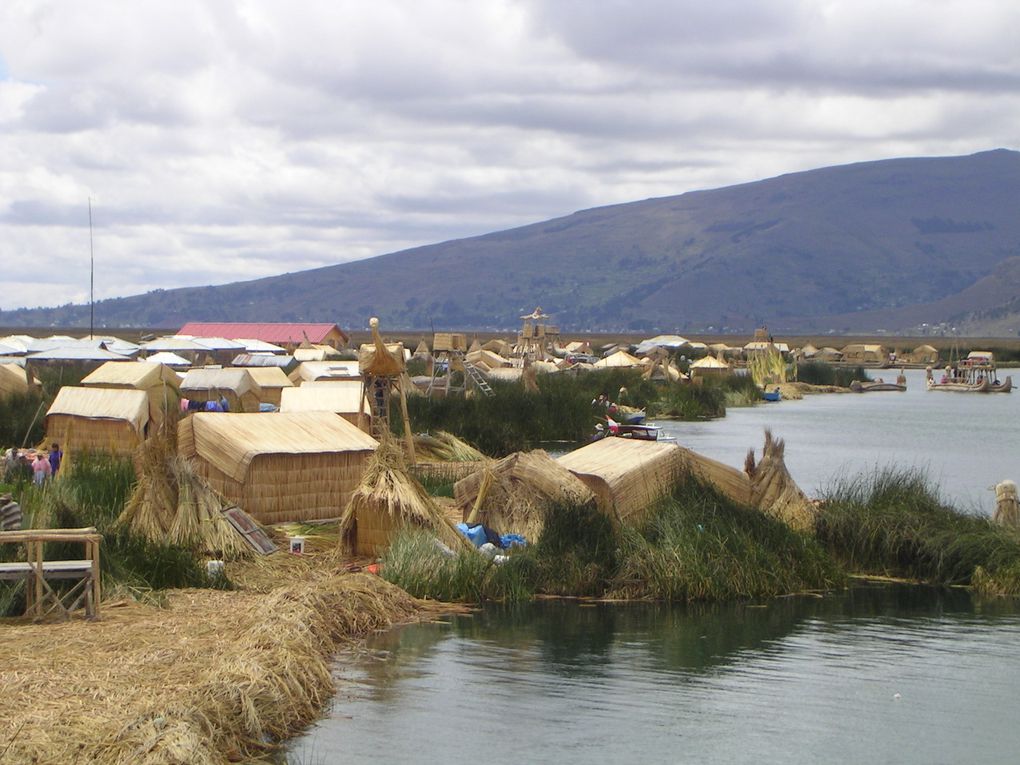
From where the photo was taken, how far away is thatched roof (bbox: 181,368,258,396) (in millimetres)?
33375

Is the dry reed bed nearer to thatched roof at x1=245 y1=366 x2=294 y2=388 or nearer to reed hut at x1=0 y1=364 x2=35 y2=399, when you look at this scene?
reed hut at x1=0 y1=364 x2=35 y2=399

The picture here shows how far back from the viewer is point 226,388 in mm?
33281

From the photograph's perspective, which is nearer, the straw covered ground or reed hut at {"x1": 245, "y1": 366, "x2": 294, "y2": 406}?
the straw covered ground

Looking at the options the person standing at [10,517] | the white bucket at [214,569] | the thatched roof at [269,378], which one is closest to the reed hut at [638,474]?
the white bucket at [214,569]

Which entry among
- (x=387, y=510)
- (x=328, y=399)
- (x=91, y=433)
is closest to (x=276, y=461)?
(x=387, y=510)

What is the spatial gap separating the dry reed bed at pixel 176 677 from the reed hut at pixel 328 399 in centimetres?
1300

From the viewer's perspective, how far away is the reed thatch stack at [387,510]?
1521 cm

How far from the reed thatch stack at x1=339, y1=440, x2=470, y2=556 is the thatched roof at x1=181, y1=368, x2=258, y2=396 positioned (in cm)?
1806

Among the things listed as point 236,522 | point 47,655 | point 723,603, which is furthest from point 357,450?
point 47,655

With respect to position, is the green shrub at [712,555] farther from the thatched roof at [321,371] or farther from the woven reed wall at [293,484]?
the thatched roof at [321,371]

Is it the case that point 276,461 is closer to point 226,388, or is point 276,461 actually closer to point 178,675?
point 178,675

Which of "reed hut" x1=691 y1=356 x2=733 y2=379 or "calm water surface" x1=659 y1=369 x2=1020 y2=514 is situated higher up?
"reed hut" x1=691 y1=356 x2=733 y2=379

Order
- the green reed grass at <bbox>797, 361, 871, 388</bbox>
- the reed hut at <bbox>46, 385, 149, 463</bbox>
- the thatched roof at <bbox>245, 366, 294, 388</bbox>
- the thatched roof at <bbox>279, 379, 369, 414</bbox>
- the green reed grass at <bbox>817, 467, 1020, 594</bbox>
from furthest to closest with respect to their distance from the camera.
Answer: the green reed grass at <bbox>797, 361, 871, 388</bbox>
the thatched roof at <bbox>245, 366, 294, 388</bbox>
the thatched roof at <bbox>279, 379, 369, 414</bbox>
the reed hut at <bbox>46, 385, 149, 463</bbox>
the green reed grass at <bbox>817, 467, 1020, 594</bbox>

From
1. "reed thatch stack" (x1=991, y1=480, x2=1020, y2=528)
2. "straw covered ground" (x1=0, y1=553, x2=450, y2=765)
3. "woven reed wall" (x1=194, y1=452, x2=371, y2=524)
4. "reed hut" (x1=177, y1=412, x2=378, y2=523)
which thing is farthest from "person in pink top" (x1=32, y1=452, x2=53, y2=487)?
"reed thatch stack" (x1=991, y1=480, x2=1020, y2=528)
